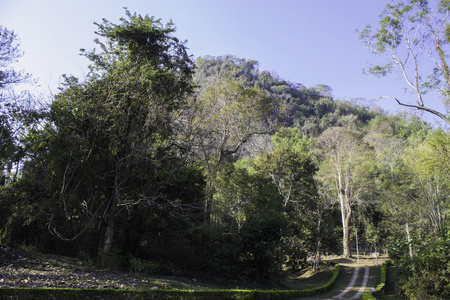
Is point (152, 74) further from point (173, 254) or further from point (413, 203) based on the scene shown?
point (413, 203)

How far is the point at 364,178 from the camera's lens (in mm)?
30844

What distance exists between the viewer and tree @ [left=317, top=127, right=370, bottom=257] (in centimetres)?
3045

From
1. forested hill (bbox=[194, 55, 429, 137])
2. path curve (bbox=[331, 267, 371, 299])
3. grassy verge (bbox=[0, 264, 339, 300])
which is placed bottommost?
path curve (bbox=[331, 267, 371, 299])

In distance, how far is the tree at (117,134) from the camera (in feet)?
35.5

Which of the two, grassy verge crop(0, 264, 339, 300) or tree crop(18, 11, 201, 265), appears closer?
grassy verge crop(0, 264, 339, 300)

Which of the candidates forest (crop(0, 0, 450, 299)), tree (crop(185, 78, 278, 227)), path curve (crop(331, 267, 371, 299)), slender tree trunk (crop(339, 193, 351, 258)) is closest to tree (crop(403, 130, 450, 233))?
forest (crop(0, 0, 450, 299))

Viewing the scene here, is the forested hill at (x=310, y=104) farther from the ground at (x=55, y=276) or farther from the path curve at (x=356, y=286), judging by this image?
the ground at (x=55, y=276)

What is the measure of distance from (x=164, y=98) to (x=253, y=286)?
32.9ft

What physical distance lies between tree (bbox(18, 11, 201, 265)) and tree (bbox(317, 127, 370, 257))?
21386mm

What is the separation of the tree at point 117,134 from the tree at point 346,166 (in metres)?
21.4

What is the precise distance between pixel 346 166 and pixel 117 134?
2494 centimetres

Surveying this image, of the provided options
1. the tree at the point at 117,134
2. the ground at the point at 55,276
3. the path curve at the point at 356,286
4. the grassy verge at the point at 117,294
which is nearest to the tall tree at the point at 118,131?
the tree at the point at 117,134

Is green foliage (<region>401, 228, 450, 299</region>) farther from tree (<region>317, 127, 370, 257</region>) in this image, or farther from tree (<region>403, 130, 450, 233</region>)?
tree (<region>317, 127, 370, 257</region>)

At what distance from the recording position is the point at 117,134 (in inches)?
473
